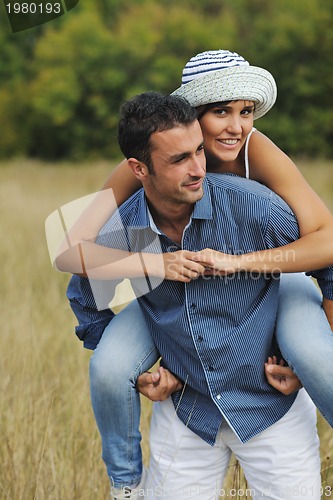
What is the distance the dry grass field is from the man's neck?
97cm

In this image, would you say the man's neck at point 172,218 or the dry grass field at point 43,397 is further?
the dry grass field at point 43,397

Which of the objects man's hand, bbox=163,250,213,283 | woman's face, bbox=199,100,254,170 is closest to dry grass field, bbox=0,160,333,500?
man's hand, bbox=163,250,213,283

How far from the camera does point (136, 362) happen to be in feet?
8.29

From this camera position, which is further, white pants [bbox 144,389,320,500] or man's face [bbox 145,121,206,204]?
white pants [bbox 144,389,320,500]

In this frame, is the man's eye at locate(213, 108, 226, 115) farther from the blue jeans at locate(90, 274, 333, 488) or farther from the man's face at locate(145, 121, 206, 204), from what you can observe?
the blue jeans at locate(90, 274, 333, 488)

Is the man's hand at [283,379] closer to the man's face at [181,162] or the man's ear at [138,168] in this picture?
the man's face at [181,162]

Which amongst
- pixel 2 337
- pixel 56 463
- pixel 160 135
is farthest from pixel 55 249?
pixel 2 337

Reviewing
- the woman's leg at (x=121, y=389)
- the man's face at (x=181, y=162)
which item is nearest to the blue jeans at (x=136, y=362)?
the woman's leg at (x=121, y=389)

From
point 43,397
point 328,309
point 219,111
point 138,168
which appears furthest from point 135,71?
point 328,309

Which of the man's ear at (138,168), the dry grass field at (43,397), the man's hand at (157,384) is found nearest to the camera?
the man's ear at (138,168)

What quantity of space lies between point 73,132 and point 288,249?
1180 inches

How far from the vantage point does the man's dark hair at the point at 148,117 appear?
233 cm

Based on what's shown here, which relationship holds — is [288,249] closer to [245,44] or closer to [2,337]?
[2,337]

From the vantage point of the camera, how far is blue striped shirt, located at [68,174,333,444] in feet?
7.84
